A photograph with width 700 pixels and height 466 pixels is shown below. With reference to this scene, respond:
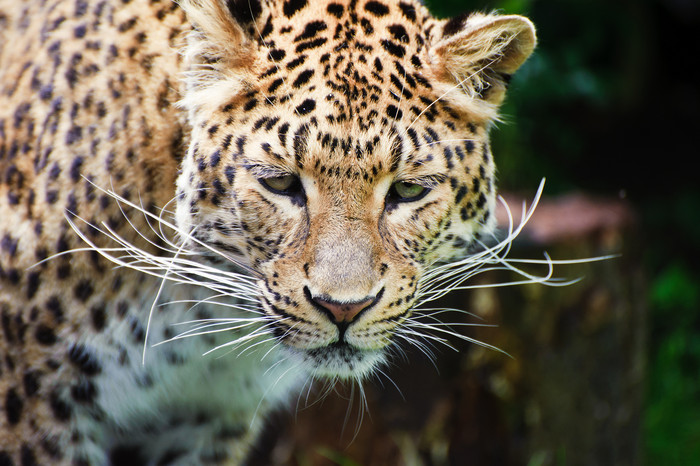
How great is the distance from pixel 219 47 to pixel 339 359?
1358 mm

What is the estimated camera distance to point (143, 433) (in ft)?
15.8

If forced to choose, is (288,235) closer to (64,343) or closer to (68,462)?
(64,343)

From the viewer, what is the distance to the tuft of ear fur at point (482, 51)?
132 inches

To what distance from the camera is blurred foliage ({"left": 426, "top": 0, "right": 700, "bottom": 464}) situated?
8.06m

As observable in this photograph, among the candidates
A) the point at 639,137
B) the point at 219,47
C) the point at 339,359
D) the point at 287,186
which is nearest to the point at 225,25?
the point at 219,47

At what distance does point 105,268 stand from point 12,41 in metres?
1.43

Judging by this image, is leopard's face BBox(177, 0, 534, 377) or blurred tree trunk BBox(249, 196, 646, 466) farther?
blurred tree trunk BBox(249, 196, 646, 466)

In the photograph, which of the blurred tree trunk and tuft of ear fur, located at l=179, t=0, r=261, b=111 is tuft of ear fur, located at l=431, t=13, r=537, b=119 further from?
the blurred tree trunk

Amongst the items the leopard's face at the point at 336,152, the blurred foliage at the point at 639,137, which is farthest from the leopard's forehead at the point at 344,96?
the blurred foliage at the point at 639,137

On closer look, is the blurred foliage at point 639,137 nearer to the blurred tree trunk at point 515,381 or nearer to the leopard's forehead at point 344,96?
the blurred tree trunk at point 515,381

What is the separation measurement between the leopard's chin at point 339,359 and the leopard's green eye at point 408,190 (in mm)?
642

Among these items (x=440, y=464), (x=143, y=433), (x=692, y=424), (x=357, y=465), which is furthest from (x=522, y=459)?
(x=143, y=433)

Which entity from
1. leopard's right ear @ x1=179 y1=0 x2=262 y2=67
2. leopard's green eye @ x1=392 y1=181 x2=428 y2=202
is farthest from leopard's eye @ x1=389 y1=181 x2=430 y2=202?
leopard's right ear @ x1=179 y1=0 x2=262 y2=67

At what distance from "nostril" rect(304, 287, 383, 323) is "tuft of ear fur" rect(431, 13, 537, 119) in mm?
976
